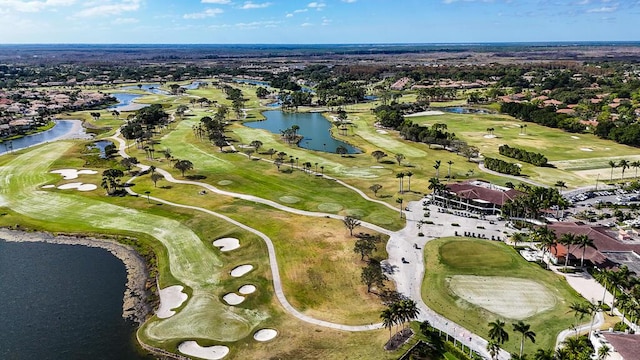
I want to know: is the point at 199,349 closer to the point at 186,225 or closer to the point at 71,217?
the point at 186,225

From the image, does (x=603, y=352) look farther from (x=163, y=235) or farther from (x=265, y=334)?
(x=163, y=235)

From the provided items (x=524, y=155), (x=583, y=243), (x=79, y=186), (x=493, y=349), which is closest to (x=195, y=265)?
(x=493, y=349)

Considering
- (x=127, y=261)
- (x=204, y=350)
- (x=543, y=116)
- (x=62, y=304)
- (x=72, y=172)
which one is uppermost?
(x=543, y=116)

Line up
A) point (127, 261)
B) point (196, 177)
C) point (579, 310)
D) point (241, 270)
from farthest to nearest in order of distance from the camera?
point (196, 177) < point (127, 261) < point (241, 270) < point (579, 310)

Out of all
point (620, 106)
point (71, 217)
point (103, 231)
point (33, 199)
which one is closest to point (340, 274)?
point (103, 231)

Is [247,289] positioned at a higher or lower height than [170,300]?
higher

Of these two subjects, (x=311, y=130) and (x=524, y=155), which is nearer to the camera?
(x=524, y=155)

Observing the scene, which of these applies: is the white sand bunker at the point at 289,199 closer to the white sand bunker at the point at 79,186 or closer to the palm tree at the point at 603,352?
the white sand bunker at the point at 79,186

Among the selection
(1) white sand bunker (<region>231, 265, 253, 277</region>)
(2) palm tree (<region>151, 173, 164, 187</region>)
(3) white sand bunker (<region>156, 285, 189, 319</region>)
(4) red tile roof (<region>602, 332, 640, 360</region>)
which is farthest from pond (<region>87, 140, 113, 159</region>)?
(4) red tile roof (<region>602, 332, 640, 360</region>)
